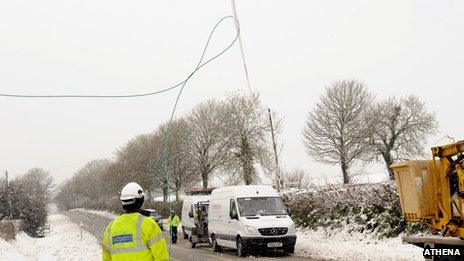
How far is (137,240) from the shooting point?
4.59 metres

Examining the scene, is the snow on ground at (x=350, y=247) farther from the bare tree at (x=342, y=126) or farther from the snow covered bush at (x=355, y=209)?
the bare tree at (x=342, y=126)

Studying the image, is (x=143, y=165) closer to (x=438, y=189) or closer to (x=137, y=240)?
(x=438, y=189)

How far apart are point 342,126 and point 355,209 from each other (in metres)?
33.6

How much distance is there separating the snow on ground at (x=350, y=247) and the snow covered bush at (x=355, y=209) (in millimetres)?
389

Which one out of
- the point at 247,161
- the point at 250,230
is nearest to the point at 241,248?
the point at 250,230

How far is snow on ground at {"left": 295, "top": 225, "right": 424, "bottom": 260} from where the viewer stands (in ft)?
49.6

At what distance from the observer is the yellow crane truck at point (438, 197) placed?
9.62 meters

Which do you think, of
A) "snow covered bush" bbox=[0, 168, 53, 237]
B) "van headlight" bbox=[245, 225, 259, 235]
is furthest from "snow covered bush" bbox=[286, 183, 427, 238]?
"snow covered bush" bbox=[0, 168, 53, 237]

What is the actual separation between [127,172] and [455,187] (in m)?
63.9

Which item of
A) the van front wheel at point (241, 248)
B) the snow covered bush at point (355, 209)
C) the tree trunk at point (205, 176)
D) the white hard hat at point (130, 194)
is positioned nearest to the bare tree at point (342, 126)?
the tree trunk at point (205, 176)

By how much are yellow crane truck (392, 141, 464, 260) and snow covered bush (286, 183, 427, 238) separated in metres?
6.71

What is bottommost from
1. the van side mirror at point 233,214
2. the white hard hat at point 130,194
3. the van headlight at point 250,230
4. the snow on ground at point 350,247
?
the snow on ground at point 350,247

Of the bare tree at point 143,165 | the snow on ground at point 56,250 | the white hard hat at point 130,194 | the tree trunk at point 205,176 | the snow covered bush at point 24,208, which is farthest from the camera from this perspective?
the bare tree at point 143,165

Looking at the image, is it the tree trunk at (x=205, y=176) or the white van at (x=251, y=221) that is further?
the tree trunk at (x=205, y=176)
